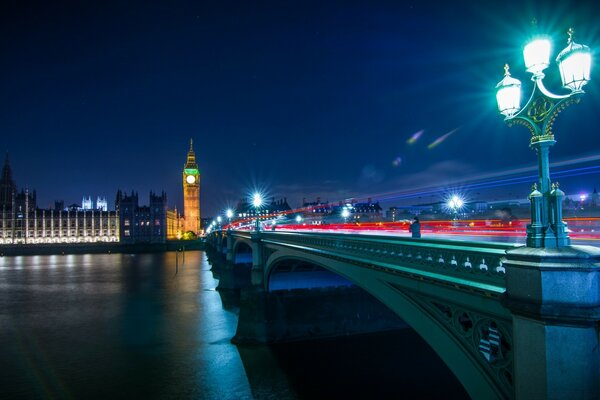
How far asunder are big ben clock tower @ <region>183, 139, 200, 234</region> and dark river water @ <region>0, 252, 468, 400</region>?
145823 millimetres

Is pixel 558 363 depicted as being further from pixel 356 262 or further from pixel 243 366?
pixel 243 366

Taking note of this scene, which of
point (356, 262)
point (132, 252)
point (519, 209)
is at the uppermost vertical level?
point (519, 209)

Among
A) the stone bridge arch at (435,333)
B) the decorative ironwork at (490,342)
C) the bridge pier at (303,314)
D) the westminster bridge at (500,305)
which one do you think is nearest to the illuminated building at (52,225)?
the bridge pier at (303,314)

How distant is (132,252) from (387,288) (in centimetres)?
12985

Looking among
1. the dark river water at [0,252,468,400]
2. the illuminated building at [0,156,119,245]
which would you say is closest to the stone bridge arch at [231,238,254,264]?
the dark river water at [0,252,468,400]

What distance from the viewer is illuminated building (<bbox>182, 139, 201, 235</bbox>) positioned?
184 meters

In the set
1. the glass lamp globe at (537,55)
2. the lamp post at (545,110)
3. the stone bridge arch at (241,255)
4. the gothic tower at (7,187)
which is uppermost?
the gothic tower at (7,187)

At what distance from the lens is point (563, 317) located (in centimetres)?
493

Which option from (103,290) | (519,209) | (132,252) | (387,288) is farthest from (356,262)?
(132,252)

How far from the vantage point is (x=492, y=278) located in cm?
655

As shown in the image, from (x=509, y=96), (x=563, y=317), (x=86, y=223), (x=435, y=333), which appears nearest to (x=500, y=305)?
(x=563, y=317)

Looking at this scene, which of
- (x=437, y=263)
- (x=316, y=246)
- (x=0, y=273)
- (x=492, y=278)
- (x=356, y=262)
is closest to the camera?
(x=492, y=278)

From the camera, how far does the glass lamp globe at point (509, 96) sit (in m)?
5.57

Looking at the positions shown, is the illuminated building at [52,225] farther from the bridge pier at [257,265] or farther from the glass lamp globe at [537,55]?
the glass lamp globe at [537,55]
